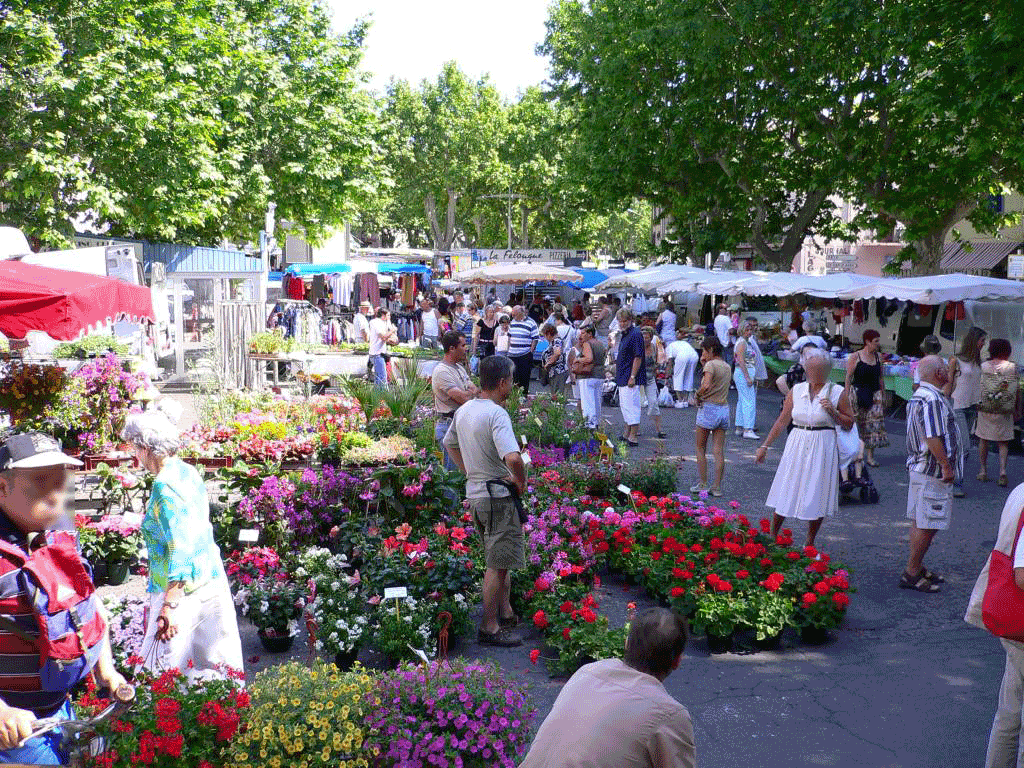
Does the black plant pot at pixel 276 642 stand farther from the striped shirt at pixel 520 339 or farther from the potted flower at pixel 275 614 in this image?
the striped shirt at pixel 520 339

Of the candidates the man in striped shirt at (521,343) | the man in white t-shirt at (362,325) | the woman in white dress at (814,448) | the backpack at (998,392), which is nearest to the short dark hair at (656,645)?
the woman in white dress at (814,448)

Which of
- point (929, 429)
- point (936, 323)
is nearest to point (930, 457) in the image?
point (929, 429)

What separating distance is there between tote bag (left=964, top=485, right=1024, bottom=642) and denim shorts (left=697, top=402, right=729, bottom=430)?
596 cm

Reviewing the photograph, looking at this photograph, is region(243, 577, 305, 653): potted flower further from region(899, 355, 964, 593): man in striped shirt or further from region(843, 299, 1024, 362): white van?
region(843, 299, 1024, 362): white van

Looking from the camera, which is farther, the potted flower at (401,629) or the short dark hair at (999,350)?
the short dark hair at (999,350)

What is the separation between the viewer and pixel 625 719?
2.92m

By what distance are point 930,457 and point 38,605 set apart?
20.8 feet

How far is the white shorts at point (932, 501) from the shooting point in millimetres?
7312

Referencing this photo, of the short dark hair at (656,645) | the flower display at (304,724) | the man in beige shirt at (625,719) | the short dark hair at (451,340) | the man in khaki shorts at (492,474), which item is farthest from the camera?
the short dark hair at (451,340)

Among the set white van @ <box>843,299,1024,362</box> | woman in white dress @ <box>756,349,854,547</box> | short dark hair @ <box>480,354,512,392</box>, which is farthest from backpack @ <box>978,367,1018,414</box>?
white van @ <box>843,299,1024,362</box>

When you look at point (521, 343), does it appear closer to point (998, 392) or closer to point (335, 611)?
point (998, 392)

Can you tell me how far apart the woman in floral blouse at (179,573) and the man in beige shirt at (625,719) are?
2.03m

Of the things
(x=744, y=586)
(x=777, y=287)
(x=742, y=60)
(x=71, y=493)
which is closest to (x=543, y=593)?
(x=744, y=586)

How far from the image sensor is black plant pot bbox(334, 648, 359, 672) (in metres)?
5.95
